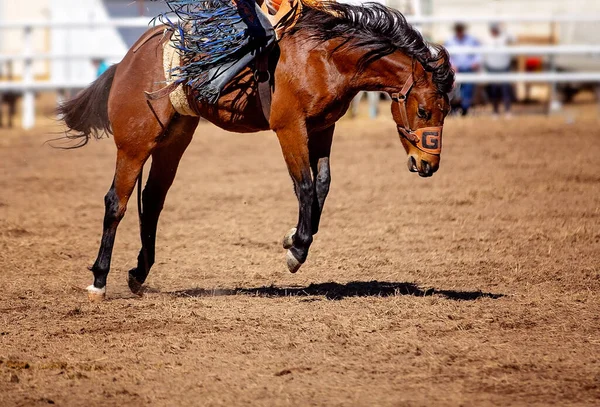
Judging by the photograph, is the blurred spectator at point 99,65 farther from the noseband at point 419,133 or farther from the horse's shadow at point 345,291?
the noseband at point 419,133

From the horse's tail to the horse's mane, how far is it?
147 cm

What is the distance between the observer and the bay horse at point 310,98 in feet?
18.4

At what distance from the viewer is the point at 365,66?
223 inches

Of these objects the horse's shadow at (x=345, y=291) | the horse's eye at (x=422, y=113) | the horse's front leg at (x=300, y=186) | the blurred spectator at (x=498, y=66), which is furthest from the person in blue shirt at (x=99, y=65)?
the horse's eye at (x=422, y=113)

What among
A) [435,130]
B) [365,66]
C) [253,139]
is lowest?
[253,139]

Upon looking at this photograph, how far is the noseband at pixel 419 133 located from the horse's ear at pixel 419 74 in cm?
3

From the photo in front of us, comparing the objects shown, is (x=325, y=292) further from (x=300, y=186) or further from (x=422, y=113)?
(x=422, y=113)

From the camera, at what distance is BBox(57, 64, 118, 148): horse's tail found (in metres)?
6.43

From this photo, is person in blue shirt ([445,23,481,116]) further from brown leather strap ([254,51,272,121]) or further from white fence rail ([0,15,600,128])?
brown leather strap ([254,51,272,121])

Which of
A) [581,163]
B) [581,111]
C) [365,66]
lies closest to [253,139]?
[581,163]

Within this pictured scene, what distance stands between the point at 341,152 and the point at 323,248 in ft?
18.3

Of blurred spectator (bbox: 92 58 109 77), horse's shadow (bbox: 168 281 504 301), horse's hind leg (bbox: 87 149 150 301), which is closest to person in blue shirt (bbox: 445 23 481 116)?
blurred spectator (bbox: 92 58 109 77)

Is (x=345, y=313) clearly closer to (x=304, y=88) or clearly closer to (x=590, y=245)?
(x=304, y=88)

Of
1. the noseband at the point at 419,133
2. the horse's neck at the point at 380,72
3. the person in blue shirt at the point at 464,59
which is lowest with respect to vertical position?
the person in blue shirt at the point at 464,59
